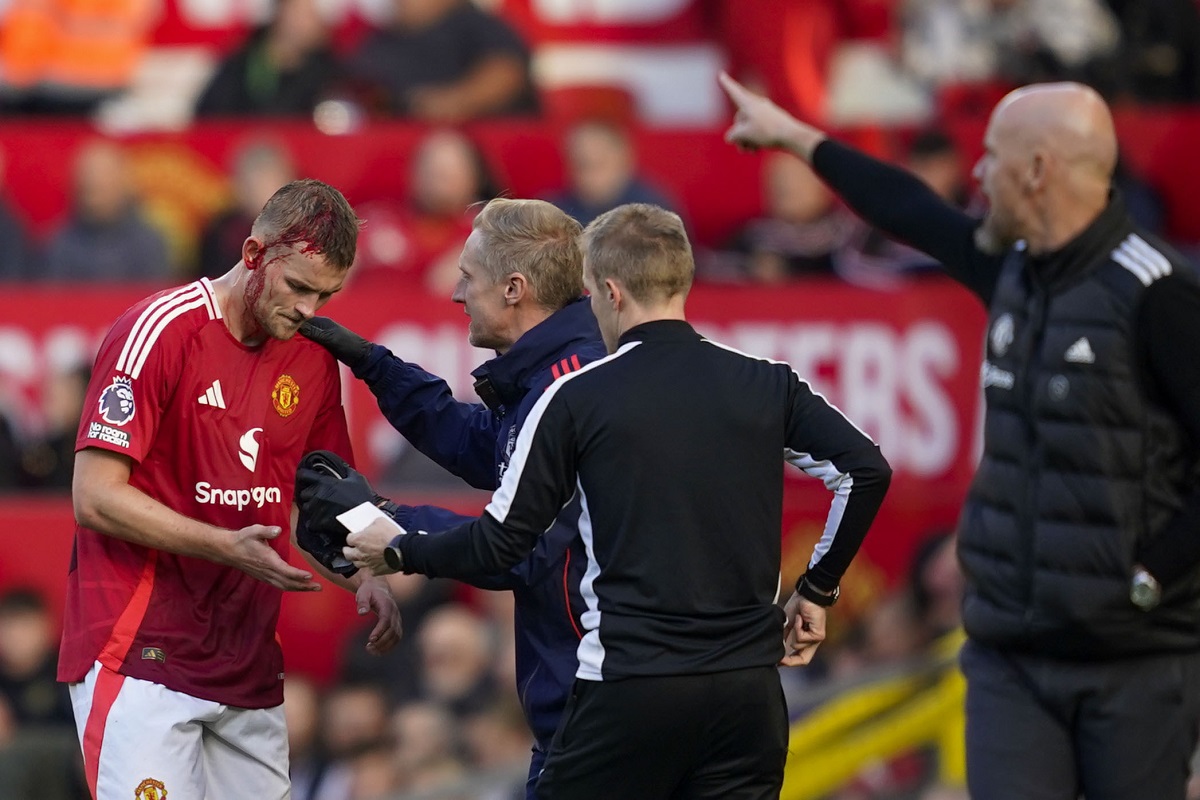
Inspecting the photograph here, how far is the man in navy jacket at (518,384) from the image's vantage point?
414cm

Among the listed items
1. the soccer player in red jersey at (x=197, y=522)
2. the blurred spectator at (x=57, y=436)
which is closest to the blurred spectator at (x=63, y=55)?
the blurred spectator at (x=57, y=436)


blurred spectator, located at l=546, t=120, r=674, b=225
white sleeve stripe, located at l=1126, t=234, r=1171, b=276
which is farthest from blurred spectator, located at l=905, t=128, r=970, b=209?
white sleeve stripe, located at l=1126, t=234, r=1171, b=276

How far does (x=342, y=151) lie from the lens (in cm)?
918

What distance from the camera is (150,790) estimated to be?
13.4ft

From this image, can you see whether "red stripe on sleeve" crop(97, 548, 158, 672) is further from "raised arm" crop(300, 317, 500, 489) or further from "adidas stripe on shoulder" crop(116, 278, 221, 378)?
"raised arm" crop(300, 317, 500, 489)

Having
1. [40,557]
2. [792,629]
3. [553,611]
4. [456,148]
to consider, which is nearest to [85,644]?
[553,611]

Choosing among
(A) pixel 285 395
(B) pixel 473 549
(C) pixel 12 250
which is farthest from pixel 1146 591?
(C) pixel 12 250

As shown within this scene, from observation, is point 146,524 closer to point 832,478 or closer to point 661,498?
point 661,498

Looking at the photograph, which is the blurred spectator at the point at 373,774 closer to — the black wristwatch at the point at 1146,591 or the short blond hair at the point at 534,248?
the short blond hair at the point at 534,248

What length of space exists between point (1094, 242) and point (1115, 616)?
0.87m

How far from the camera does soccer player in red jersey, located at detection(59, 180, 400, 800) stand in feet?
13.3

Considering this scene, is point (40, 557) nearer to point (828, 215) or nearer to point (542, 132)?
point (542, 132)

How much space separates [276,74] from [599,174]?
227 cm

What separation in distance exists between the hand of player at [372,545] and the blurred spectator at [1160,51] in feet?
24.7
